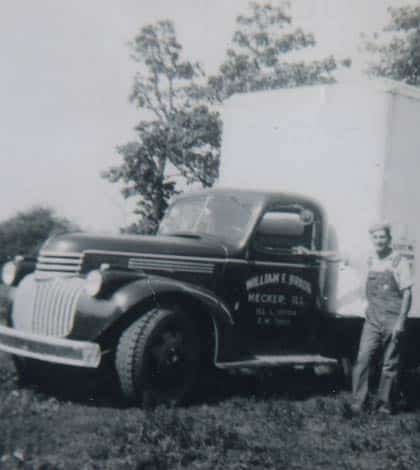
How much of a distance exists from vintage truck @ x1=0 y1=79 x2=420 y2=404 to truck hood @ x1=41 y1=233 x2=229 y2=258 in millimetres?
10

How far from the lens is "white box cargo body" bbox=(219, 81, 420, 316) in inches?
304

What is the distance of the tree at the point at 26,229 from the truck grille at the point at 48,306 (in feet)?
129

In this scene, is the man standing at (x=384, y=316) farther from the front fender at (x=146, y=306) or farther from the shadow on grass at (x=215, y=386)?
the front fender at (x=146, y=306)

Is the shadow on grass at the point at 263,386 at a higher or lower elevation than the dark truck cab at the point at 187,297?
lower

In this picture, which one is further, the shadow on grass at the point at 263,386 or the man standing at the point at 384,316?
Answer: the shadow on grass at the point at 263,386

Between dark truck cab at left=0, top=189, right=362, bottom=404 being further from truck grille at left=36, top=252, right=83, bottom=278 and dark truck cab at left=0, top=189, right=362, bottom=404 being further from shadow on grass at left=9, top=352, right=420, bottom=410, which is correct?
shadow on grass at left=9, top=352, right=420, bottom=410

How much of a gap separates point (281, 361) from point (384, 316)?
108 centimetres

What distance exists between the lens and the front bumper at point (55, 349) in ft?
19.8

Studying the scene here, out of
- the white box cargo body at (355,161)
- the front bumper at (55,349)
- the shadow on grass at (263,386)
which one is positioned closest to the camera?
the front bumper at (55,349)

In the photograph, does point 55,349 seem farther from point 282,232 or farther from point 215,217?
point 282,232

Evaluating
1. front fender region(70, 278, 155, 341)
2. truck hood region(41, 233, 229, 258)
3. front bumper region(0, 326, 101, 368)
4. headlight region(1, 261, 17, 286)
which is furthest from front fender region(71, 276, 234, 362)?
headlight region(1, 261, 17, 286)

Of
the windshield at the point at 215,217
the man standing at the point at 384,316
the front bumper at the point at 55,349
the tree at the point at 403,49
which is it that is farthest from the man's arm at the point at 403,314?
the tree at the point at 403,49

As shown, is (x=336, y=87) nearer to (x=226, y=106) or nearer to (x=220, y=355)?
(x=226, y=106)

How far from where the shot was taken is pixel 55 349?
20.1ft
